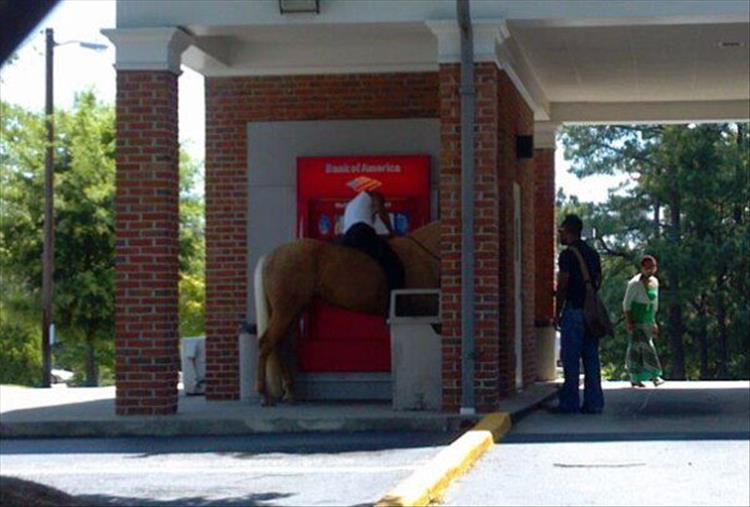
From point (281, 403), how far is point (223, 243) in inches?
85.9

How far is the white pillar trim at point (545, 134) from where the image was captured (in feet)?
84.3

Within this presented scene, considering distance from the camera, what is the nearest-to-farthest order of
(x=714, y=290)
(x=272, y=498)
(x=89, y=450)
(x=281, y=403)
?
(x=272, y=498), (x=89, y=450), (x=281, y=403), (x=714, y=290)

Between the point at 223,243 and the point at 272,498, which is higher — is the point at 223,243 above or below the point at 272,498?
above

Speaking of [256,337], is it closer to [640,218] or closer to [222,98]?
[222,98]

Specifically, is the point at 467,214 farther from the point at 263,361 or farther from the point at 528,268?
the point at 528,268

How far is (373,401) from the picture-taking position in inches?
781

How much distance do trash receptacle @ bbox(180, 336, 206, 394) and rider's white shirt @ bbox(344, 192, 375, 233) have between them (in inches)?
135

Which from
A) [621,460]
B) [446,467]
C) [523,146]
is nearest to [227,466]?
[446,467]

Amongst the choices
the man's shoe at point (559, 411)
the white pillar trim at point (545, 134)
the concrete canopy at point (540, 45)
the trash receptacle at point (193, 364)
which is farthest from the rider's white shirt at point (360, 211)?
the white pillar trim at point (545, 134)

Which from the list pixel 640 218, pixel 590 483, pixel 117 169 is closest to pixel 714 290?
pixel 640 218

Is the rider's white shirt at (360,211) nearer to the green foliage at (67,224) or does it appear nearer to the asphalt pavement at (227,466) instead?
the asphalt pavement at (227,466)

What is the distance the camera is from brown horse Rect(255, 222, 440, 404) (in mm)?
18797

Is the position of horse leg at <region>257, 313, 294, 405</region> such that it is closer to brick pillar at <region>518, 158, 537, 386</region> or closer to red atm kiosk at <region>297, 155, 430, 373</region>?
red atm kiosk at <region>297, 155, 430, 373</region>

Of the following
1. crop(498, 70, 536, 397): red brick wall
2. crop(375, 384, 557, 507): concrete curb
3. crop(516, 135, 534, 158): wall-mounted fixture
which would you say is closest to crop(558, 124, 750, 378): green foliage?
crop(498, 70, 536, 397): red brick wall
